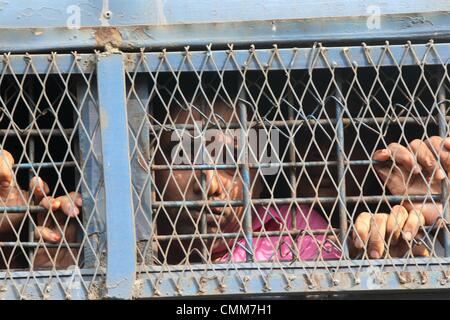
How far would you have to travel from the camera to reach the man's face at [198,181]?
255 centimetres

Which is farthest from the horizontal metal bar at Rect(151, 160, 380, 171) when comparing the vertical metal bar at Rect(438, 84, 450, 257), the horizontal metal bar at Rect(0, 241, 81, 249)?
the horizontal metal bar at Rect(0, 241, 81, 249)

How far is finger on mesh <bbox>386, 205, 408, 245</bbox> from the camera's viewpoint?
2516 millimetres

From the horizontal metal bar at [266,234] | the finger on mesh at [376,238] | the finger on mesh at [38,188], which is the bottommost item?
the finger on mesh at [376,238]

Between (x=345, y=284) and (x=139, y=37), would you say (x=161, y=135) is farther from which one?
(x=345, y=284)

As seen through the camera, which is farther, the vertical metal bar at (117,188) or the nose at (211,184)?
the nose at (211,184)

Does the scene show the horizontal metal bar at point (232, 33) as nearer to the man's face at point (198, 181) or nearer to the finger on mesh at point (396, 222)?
the man's face at point (198, 181)

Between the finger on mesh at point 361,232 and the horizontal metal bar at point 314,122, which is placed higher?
the horizontal metal bar at point 314,122

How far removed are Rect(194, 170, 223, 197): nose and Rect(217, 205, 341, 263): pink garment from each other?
0.14 metres

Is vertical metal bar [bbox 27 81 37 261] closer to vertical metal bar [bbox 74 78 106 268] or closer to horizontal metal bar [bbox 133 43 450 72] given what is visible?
vertical metal bar [bbox 74 78 106 268]

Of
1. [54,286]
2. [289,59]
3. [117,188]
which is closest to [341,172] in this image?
[289,59]

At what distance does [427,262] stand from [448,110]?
461mm

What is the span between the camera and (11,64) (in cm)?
252

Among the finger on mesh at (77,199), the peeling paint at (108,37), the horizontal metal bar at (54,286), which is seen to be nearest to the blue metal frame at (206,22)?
the peeling paint at (108,37)

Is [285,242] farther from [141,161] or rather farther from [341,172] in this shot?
[141,161]
